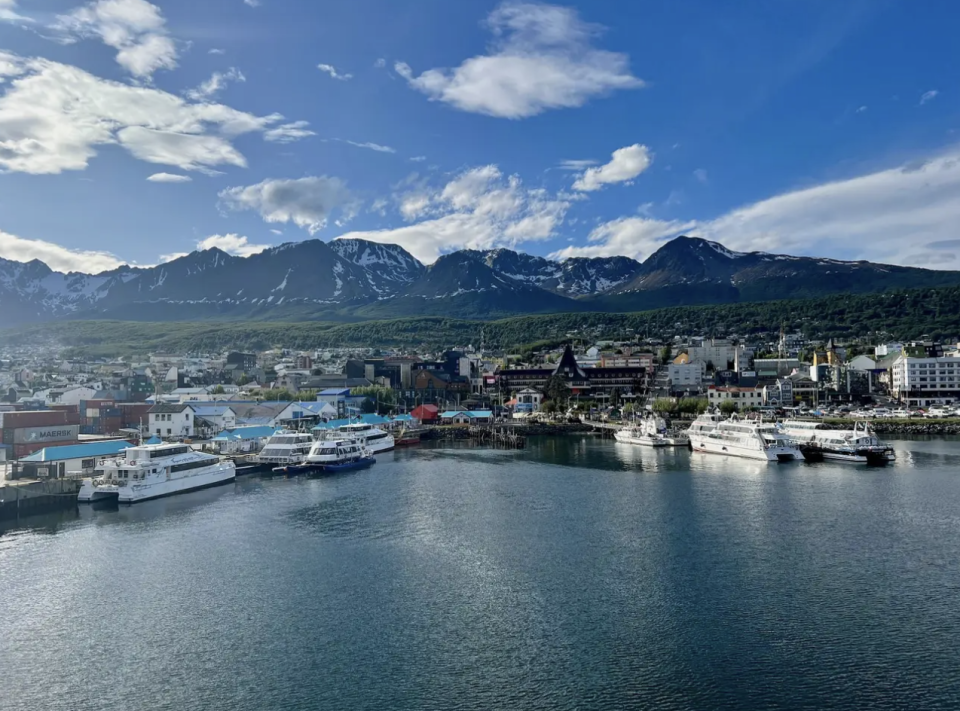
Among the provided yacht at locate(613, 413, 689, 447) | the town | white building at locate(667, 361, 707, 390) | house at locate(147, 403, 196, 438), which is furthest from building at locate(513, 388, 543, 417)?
house at locate(147, 403, 196, 438)

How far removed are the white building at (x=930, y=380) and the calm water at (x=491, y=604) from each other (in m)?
32.8

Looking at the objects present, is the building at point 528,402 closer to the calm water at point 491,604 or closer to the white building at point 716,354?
the white building at point 716,354

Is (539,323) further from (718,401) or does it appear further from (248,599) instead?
(248,599)

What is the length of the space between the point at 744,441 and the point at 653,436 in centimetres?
595

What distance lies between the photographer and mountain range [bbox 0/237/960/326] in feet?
479

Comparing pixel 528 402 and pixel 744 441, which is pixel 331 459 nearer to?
pixel 744 441

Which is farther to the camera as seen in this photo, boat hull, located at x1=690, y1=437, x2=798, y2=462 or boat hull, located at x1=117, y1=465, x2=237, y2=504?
boat hull, located at x1=690, y1=437, x2=798, y2=462

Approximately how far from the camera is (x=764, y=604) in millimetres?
10844

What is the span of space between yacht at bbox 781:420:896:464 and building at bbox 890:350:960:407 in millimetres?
22981

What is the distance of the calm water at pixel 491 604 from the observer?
8430 mm

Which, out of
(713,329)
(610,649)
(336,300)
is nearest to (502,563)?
(610,649)

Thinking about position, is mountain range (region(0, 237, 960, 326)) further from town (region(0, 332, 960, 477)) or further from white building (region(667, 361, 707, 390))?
white building (region(667, 361, 707, 390))

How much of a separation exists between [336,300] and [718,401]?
12772 cm

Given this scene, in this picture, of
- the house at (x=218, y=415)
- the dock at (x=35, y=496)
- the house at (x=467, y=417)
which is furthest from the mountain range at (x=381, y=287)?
the dock at (x=35, y=496)
